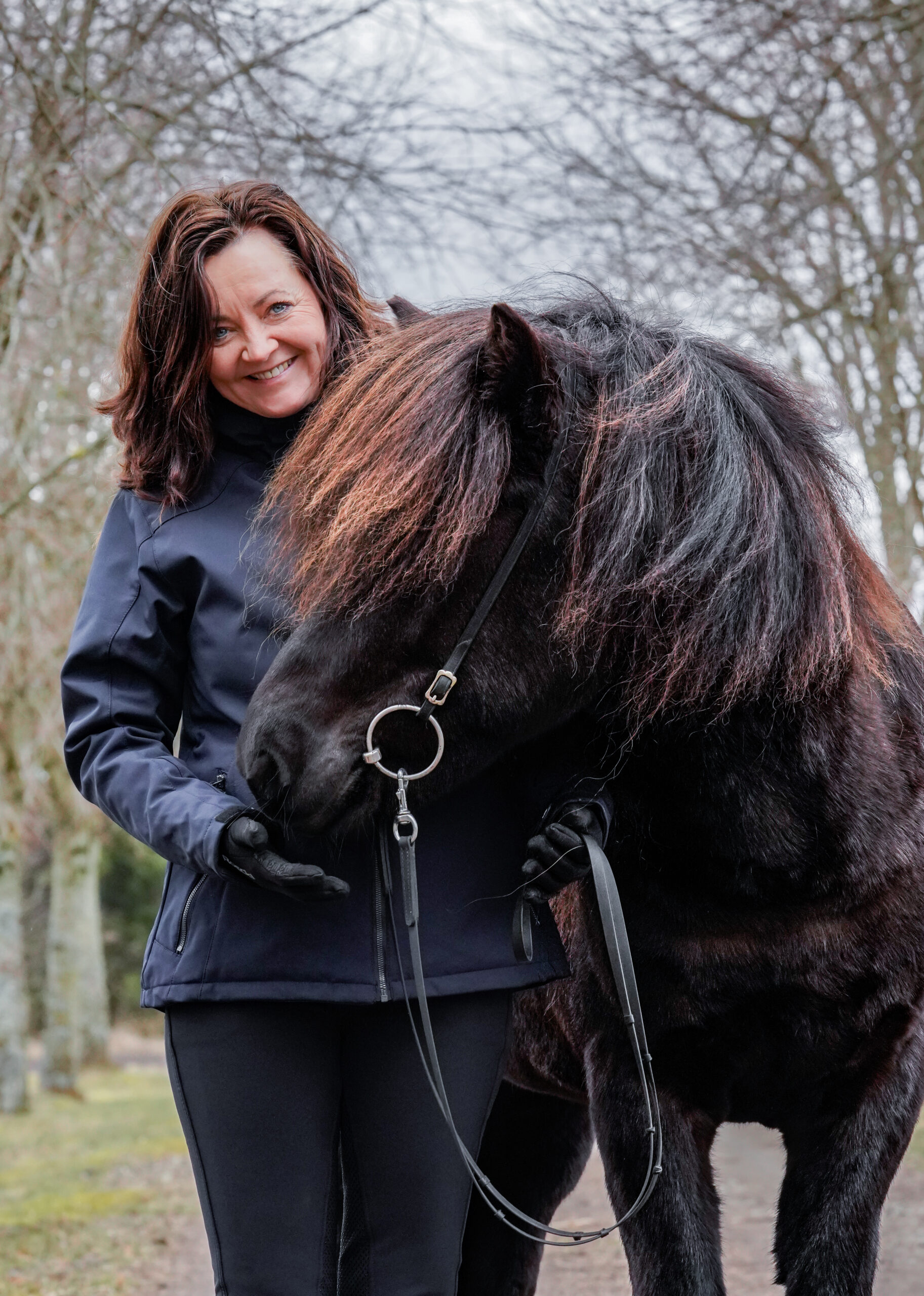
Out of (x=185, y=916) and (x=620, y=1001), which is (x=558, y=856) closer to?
(x=620, y=1001)

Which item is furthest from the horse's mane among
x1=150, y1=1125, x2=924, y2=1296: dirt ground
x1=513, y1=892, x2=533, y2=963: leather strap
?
x1=150, y1=1125, x2=924, y2=1296: dirt ground

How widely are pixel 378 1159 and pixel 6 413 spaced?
3869 millimetres

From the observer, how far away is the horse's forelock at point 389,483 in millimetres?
1702

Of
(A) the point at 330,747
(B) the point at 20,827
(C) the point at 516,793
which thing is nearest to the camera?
(A) the point at 330,747

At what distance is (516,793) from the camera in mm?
2006

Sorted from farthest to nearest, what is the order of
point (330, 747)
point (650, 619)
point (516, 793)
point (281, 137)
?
point (281, 137), point (516, 793), point (650, 619), point (330, 747)

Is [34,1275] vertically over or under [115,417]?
under

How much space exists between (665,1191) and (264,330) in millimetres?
1470

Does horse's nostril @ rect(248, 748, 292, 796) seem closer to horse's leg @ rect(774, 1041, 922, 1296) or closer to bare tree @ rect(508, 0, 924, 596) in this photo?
horse's leg @ rect(774, 1041, 922, 1296)

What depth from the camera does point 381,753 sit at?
172 centimetres

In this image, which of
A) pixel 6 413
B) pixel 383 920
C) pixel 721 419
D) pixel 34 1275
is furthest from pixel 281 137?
pixel 34 1275

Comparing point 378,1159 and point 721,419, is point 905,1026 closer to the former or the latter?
point 378,1159

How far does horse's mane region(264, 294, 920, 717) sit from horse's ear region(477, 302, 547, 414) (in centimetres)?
3

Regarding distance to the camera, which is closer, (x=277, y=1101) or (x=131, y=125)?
(x=277, y=1101)
